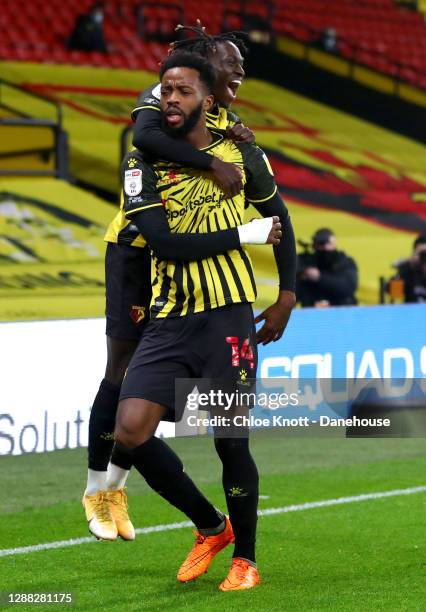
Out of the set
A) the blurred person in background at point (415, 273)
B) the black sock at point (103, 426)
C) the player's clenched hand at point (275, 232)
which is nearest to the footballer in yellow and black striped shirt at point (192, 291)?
the player's clenched hand at point (275, 232)

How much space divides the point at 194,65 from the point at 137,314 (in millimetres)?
1189

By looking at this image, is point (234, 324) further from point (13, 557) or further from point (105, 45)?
point (105, 45)

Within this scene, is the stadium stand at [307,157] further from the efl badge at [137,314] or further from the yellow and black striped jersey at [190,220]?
the yellow and black striped jersey at [190,220]

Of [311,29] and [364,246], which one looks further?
[311,29]

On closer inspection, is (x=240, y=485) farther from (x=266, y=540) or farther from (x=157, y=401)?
(x=266, y=540)

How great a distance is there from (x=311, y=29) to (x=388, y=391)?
12235 millimetres

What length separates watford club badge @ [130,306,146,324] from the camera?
5.40 m

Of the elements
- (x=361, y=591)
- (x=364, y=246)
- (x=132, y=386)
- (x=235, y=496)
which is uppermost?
(x=132, y=386)

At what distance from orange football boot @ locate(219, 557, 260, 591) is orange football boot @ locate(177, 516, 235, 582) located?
0.18 metres

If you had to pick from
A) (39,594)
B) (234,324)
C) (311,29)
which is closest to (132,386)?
(234,324)

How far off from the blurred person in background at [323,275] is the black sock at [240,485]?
21.8 feet

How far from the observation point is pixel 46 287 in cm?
1255

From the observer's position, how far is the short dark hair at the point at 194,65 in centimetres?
467

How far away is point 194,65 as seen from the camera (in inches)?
184
